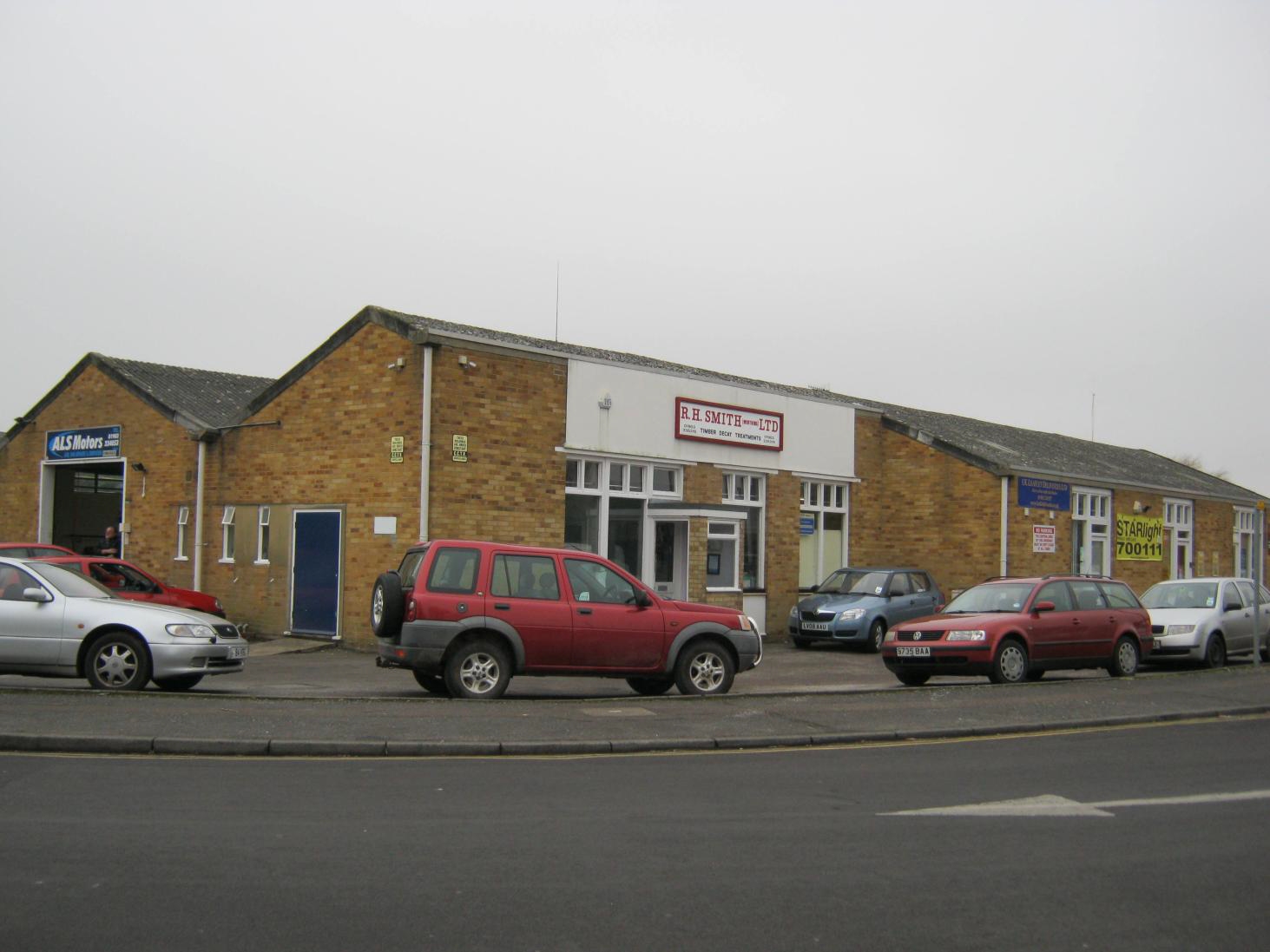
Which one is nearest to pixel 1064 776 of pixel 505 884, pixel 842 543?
pixel 505 884

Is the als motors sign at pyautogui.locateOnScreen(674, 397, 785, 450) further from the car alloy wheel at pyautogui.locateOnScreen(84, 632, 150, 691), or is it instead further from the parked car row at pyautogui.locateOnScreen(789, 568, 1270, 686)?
the car alloy wheel at pyautogui.locateOnScreen(84, 632, 150, 691)

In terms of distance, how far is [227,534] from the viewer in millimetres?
23562

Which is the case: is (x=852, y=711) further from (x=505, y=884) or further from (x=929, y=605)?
(x=929, y=605)

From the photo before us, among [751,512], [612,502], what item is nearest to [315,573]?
[612,502]

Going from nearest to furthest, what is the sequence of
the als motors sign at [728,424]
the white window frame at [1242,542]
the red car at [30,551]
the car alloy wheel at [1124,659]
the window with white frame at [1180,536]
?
1. the car alloy wheel at [1124,659]
2. the red car at [30,551]
3. the als motors sign at [728,424]
4. the window with white frame at [1180,536]
5. the white window frame at [1242,542]

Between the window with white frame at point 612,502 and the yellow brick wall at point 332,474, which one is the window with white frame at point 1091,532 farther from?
the yellow brick wall at point 332,474

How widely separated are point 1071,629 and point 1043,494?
12.0 m

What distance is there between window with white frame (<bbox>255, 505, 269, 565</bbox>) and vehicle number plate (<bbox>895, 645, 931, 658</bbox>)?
12.0m

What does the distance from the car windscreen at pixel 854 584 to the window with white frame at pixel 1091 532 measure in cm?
818

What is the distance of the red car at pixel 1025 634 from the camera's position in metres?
16.0

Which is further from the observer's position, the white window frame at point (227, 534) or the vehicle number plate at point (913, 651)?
the white window frame at point (227, 534)

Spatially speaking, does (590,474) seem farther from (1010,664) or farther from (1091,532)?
(1091,532)

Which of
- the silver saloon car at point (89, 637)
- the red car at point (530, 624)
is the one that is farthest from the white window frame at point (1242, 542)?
the silver saloon car at point (89, 637)

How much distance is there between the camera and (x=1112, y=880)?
6.25 m
